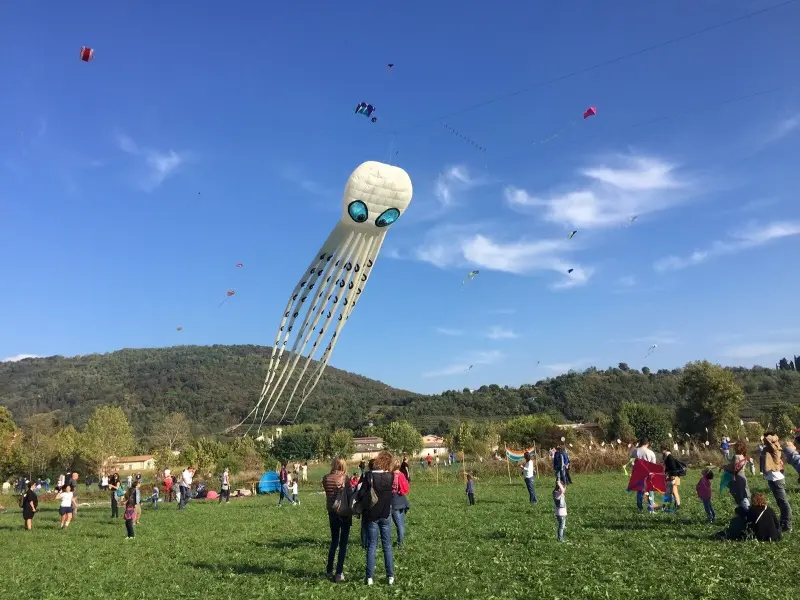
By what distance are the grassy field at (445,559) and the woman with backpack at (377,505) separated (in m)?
0.37

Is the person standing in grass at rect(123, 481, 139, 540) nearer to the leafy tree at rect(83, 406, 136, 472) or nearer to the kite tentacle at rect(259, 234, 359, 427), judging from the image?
the kite tentacle at rect(259, 234, 359, 427)

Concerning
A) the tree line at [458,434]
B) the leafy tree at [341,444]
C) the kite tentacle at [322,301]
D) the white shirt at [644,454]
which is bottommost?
the leafy tree at [341,444]

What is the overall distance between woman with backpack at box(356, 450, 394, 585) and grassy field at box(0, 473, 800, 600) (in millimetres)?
368

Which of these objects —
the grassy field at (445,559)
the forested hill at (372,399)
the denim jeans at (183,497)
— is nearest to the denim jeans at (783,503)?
the grassy field at (445,559)

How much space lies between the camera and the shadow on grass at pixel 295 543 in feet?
34.6

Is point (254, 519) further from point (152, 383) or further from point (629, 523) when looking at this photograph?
point (152, 383)

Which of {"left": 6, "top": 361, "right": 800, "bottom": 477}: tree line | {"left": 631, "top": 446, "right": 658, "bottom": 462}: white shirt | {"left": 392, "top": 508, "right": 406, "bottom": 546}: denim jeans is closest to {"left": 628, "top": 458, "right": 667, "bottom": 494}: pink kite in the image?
{"left": 631, "top": 446, "right": 658, "bottom": 462}: white shirt

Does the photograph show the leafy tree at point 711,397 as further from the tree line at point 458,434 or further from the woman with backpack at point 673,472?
the woman with backpack at point 673,472

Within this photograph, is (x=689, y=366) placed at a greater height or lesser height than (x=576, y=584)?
greater

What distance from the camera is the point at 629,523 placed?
1111 centimetres

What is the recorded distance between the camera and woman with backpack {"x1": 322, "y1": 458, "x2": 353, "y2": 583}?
7.16 meters

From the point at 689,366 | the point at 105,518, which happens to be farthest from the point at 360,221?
the point at 689,366

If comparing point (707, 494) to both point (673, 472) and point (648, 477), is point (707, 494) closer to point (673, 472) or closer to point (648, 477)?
point (673, 472)

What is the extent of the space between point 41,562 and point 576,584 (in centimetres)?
992
